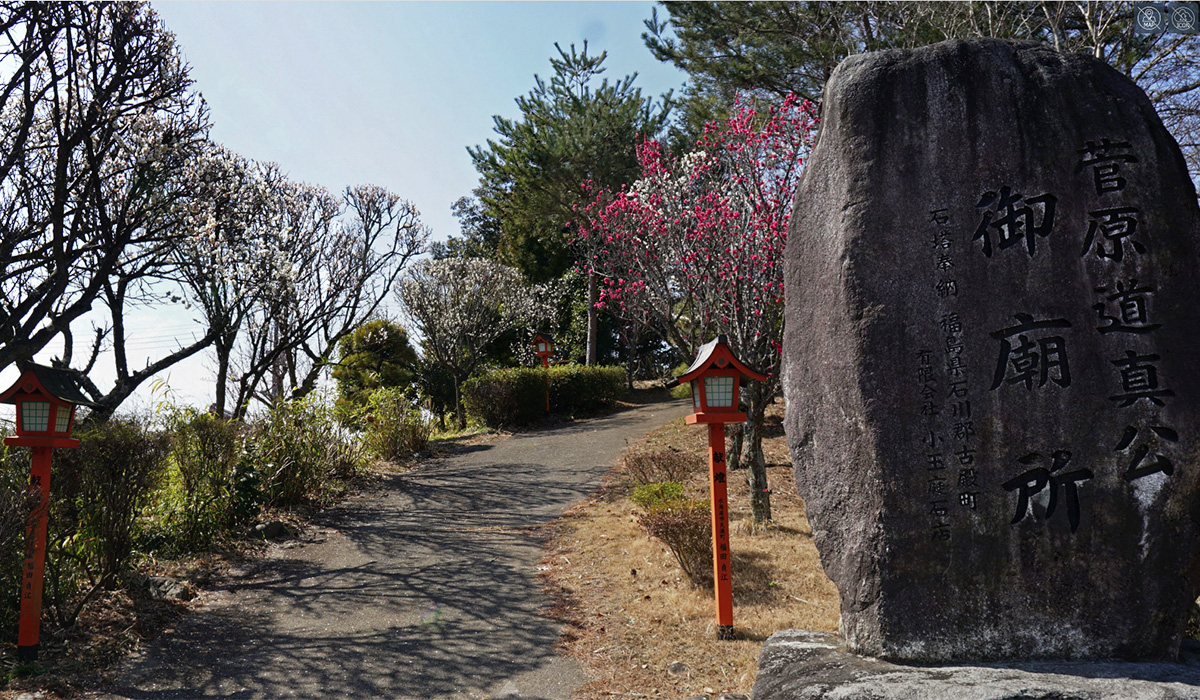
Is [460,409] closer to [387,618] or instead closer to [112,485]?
[112,485]

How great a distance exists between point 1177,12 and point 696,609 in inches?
416

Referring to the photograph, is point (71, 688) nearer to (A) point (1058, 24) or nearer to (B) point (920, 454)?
(B) point (920, 454)

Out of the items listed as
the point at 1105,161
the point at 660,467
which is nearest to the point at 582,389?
the point at 660,467

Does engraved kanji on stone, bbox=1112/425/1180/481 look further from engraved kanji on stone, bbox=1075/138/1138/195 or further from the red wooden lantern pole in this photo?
the red wooden lantern pole

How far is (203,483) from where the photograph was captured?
24.3 feet

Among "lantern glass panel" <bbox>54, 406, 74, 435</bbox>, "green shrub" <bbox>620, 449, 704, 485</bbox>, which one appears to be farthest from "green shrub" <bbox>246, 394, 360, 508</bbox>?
"green shrub" <bbox>620, 449, 704, 485</bbox>

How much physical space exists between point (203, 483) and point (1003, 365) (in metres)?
7.54

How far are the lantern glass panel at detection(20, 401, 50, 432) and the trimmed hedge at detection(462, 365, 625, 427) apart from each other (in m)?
11.3

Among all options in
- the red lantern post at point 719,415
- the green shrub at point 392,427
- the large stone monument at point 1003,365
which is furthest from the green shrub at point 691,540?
the green shrub at point 392,427

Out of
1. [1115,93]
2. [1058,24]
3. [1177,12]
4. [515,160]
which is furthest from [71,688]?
[515,160]

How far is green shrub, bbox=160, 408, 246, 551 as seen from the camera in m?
7.16

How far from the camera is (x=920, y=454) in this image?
340 centimetres

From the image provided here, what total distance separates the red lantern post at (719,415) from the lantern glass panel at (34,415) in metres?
4.56

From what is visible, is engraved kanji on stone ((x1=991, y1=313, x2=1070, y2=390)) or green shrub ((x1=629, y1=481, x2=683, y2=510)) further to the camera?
green shrub ((x1=629, y1=481, x2=683, y2=510))
